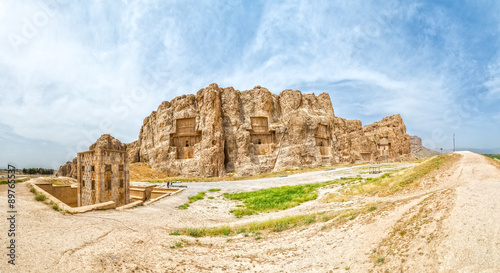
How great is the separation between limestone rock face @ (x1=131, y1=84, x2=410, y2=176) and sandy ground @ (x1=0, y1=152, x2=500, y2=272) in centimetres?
3525

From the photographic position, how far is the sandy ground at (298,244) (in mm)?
5625

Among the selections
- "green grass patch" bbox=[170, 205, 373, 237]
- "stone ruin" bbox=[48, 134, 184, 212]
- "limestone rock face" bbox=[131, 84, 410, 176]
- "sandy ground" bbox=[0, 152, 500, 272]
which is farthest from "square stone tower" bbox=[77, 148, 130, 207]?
"limestone rock face" bbox=[131, 84, 410, 176]

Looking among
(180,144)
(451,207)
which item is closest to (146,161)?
(180,144)

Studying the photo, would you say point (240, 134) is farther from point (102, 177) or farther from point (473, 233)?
point (473, 233)

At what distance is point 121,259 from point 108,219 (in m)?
5.42

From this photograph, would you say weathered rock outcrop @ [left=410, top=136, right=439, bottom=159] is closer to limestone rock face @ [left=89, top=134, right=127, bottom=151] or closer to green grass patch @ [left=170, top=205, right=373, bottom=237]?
limestone rock face @ [left=89, top=134, right=127, bottom=151]

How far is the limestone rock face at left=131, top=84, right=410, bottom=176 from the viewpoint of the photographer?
46625 millimetres

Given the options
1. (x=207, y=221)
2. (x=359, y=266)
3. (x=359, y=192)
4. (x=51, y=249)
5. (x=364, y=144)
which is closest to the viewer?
(x=359, y=266)

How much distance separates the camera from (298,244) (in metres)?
8.55

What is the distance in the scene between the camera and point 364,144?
6294 centimetres

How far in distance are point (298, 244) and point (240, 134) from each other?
40078 millimetres

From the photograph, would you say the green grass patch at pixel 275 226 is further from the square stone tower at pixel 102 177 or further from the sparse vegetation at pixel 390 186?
the square stone tower at pixel 102 177

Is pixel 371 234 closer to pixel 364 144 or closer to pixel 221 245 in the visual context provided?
pixel 221 245

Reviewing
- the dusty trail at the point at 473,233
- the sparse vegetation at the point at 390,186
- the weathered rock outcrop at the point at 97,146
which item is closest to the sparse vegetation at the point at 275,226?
the dusty trail at the point at 473,233
